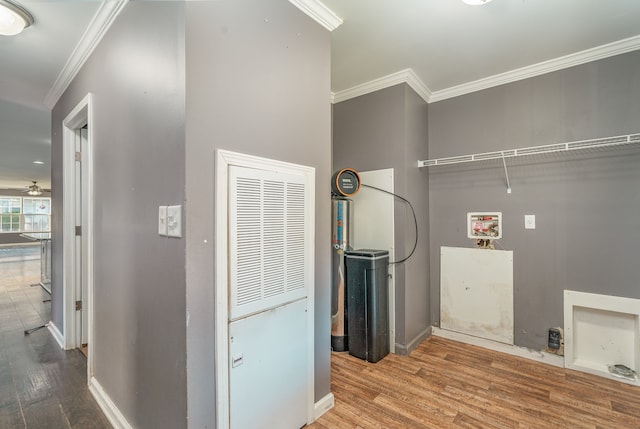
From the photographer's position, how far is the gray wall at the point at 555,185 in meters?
2.25

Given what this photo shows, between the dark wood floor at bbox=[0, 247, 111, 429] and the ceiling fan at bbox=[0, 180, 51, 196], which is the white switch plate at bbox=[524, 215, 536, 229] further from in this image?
the ceiling fan at bbox=[0, 180, 51, 196]

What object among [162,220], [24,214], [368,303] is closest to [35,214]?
[24,214]

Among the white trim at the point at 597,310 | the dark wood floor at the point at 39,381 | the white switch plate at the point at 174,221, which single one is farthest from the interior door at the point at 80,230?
the white trim at the point at 597,310

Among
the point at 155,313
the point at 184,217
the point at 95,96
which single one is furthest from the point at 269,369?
the point at 95,96

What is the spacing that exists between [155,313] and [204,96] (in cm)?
104

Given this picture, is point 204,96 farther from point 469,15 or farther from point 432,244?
point 432,244

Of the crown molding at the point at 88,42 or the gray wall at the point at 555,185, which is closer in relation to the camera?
the crown molding at the point at 88,42

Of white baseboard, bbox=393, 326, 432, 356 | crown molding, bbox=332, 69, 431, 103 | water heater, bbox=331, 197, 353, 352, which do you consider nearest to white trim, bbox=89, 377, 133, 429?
water heater, bbox=331, 197, 353, 352

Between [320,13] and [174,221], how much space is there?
1562 millimetres

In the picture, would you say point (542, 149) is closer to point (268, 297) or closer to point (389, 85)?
point (389, 85)

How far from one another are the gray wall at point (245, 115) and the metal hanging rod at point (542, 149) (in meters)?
1.58

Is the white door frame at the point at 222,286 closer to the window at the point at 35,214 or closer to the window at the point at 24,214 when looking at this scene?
the window at the point at 24,214

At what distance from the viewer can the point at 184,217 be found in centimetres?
118

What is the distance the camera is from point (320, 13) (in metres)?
1.81
